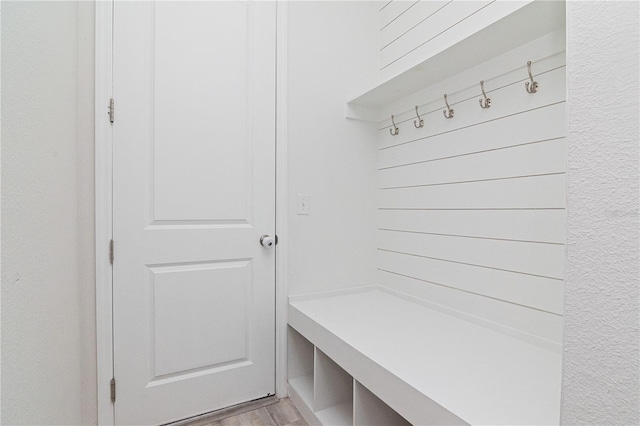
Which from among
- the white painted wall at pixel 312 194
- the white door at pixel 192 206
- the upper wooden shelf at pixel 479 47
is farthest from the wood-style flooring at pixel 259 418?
the upper wooden shelf at pixel 479 47

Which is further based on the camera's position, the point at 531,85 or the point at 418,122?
the point at 418,122

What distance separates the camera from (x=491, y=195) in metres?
1.46

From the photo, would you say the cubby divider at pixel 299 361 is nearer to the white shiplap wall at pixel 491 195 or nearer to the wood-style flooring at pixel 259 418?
the wood-style flooring at pixel 259 418

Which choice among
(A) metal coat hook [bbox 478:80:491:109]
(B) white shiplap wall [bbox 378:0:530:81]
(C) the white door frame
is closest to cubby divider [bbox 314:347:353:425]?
(C) the white door frame

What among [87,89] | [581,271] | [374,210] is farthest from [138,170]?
[581,271]

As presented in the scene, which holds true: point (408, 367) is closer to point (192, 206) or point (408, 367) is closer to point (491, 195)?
point (491, 195)

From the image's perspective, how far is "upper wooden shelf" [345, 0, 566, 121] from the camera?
1.13 metres

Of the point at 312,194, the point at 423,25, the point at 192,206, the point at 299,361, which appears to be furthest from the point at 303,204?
the point at 423,25

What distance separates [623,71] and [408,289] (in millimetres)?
→ 1599

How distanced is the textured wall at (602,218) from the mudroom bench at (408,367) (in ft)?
1.51

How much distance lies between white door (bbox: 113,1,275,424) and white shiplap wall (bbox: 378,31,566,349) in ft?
2.58

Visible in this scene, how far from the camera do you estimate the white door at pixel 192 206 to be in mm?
1555

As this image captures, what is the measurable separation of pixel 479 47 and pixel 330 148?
92 centimetres

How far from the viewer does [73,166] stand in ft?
4.47
